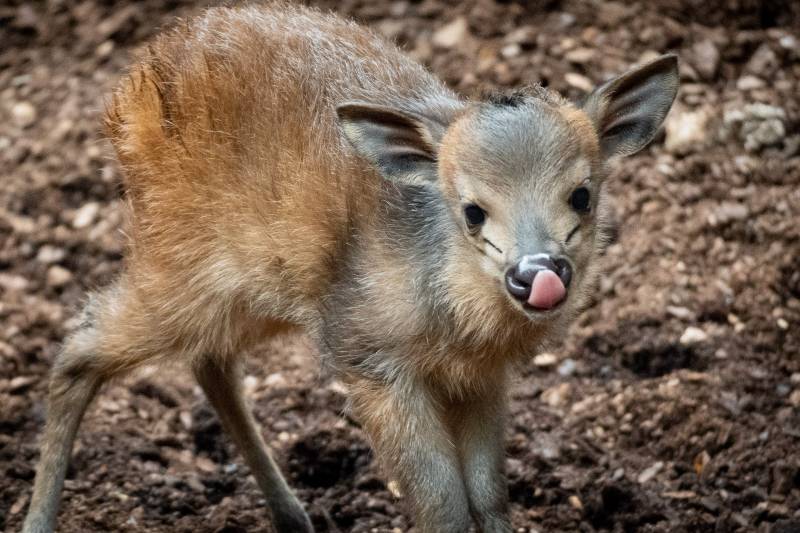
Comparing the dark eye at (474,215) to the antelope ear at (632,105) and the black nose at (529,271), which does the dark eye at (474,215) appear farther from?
the antelope ear at (632,105)

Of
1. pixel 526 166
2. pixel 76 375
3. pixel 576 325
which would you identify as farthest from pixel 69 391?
pixel 576 325

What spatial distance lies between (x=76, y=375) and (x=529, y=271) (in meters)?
2.44

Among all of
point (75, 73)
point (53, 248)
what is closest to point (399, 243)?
point (53, 248)

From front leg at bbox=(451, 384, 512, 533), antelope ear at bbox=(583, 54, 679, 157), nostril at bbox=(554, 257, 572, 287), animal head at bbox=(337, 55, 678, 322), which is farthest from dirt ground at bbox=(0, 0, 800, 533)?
nostril at bbox=(554, 257, 572, 287)

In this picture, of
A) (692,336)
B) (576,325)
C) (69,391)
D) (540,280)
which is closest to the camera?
(540,280)

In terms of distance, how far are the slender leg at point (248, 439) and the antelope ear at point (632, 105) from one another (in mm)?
2078

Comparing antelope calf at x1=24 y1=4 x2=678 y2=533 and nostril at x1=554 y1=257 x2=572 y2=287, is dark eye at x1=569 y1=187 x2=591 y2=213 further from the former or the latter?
nostril at x1=554 y1=257 x2=572 y2=287

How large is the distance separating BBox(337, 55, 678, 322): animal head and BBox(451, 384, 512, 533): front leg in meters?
0.63

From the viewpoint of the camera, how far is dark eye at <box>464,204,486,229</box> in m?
4.91

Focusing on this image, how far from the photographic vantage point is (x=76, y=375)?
6.07 meters

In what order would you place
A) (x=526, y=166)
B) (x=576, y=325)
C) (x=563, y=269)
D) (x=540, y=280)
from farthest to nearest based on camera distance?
(x=576, y=325), (x=526, y=166), (x=563, y=269), (x=540, y=280)

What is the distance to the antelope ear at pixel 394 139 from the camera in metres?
5.04

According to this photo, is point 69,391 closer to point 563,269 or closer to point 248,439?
point 248,439

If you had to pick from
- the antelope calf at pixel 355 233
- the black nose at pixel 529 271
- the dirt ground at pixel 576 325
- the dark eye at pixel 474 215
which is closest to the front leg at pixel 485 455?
the antelope calf at pixel 355 233
